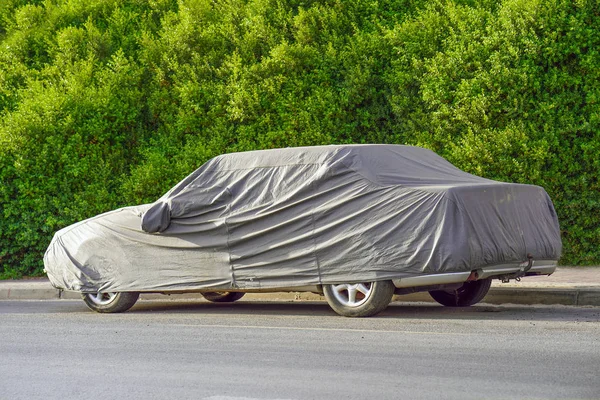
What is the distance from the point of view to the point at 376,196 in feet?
30.3

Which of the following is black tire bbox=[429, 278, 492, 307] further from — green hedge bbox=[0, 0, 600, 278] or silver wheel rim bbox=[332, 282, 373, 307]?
green hedge bbox=[0, 0, 600, 278]

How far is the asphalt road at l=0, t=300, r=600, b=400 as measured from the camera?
5.90 meters

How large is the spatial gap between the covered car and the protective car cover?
0.04 feet

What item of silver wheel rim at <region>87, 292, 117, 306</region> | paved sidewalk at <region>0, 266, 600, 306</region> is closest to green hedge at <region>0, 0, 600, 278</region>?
paved sidewalk at <region>0, 266, 600, 306</region>

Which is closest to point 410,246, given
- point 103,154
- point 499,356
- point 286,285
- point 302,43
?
point 286,285

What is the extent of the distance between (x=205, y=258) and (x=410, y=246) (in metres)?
2.48

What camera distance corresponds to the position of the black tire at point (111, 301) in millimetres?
10781

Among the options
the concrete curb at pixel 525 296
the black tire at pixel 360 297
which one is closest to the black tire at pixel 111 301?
the concrete curb at pixel 525 296

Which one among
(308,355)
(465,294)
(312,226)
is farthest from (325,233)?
(308,355)

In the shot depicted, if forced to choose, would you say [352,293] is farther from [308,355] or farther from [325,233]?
[308,355]

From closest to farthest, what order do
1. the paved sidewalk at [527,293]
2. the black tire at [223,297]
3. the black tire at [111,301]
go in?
the paved sidewalk at [527,293]
the black tire at [111,301]
the black tire at [223,297]

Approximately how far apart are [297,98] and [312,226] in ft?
19.8

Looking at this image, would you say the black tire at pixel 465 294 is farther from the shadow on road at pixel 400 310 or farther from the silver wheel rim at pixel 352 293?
the silver wheel rim at pixel 352 293

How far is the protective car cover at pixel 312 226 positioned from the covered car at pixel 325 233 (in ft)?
0.04
